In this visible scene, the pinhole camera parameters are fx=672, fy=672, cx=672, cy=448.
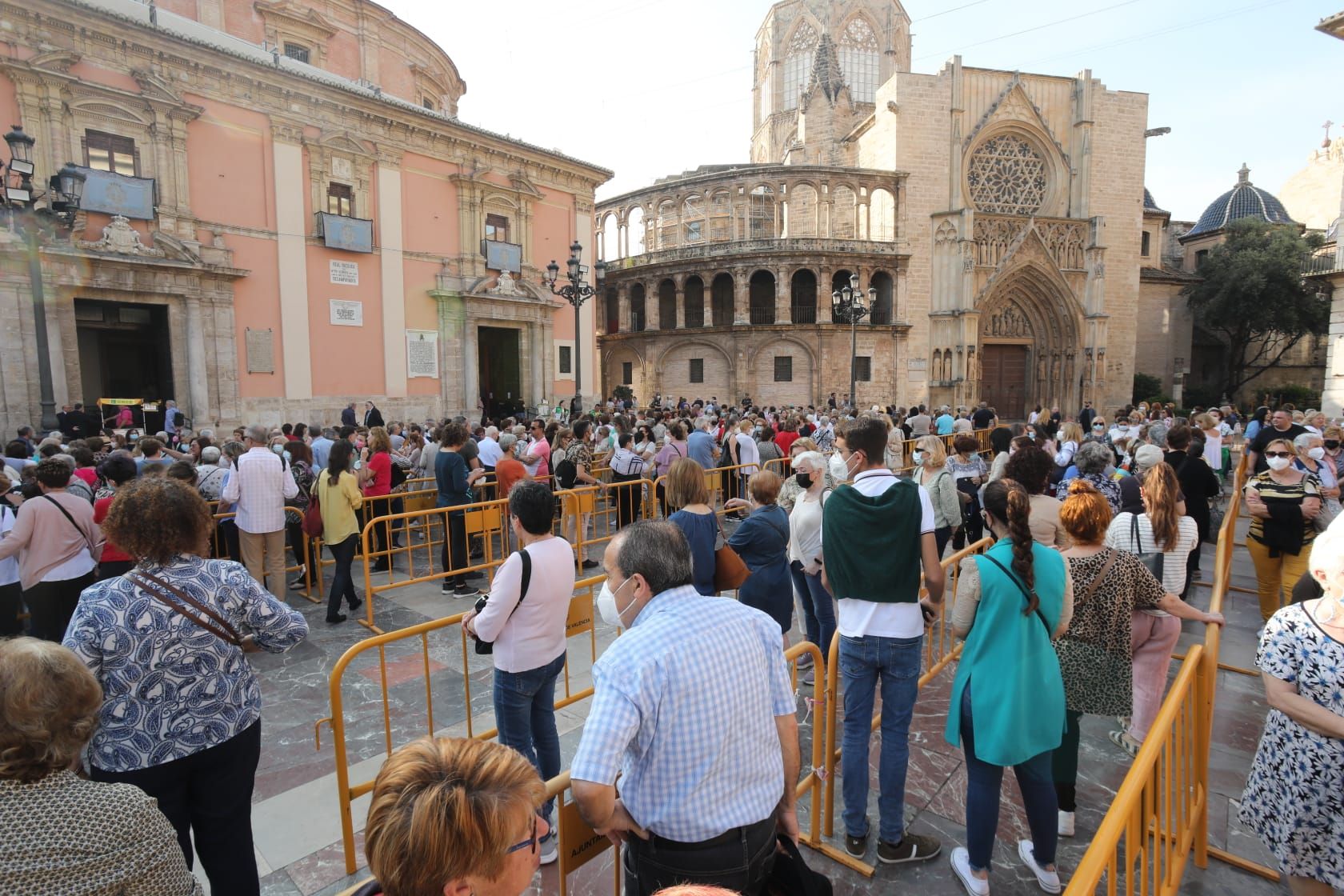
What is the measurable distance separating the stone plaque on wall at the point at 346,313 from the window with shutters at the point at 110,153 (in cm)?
514

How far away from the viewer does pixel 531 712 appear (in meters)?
3.61

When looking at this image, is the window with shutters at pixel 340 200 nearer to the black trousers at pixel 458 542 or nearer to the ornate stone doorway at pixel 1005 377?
the black trousers at pixel 458 542

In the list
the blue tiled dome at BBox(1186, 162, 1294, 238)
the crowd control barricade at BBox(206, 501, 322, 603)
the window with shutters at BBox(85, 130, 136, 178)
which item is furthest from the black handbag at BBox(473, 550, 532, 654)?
the blue tiled dome at BBox(1186, 162, 1294, 238)

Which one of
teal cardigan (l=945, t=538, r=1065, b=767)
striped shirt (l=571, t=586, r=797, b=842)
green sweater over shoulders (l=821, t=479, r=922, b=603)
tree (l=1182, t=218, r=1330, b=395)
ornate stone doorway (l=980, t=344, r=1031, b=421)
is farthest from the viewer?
ornate stone doorway (l=980, t=344, r=1031, b=421)

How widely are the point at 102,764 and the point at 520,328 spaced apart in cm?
2187

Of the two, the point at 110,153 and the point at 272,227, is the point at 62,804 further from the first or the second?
the point at 272,227

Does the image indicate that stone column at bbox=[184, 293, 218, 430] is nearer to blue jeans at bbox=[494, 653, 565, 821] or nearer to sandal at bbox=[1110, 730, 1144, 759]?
blue jeans at bbox=[494, 653, 565, 821]

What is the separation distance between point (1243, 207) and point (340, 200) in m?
45.7

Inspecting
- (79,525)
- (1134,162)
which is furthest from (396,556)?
(1134,162)

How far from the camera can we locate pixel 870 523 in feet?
10.6

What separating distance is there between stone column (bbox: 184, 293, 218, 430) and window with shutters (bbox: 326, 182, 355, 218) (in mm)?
4472

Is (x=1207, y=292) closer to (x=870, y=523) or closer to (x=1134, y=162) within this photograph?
(x=1134, y=162)

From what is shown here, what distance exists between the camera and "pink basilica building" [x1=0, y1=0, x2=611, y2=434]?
14.6 metres

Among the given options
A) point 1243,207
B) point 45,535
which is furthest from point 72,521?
point 1243,207
